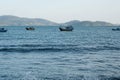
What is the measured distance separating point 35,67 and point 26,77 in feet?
22.5

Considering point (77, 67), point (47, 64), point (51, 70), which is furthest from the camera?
point (47, 64)

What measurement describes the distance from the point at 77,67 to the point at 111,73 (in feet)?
18.5

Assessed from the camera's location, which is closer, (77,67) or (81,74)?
(81,74)

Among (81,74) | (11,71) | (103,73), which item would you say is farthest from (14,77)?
(103,73)

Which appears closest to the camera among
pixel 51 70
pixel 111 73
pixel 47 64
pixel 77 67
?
pixel 111 73

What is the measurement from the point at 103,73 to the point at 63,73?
Answer: 4.01m

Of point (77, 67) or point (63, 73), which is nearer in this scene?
point (63, 73)

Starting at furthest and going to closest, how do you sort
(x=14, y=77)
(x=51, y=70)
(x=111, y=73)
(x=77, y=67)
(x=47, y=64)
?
(x=47, y=64) → (x=77, y=67) → (x=51, y=70) → (x=111, y=73) → (x=14, y=77)

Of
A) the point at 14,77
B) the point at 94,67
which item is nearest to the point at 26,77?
the point at 14,77

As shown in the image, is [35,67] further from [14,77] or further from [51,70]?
[14,77]

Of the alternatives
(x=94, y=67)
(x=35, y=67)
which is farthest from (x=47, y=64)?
(x=94, y=67)

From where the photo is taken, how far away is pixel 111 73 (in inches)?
1297

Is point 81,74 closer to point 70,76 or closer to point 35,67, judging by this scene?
point 70,76

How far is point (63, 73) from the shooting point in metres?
33.2
